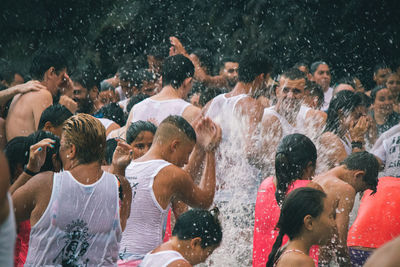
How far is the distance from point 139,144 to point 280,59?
8166 mm

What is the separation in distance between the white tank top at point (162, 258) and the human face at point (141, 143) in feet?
5.04

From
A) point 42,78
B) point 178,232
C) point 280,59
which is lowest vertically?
point 280,59

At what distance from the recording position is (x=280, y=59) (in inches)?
497

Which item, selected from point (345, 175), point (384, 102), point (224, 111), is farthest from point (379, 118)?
point (345, 175)

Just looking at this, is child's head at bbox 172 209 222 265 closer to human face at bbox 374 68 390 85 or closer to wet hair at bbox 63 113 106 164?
wet hair at bbox 63 113 106 164

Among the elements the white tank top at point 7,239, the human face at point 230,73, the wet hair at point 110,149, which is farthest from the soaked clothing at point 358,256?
the human face at point 230,73

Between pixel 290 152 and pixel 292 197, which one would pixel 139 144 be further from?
pixel 292 197

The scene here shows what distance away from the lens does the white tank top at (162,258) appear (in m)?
3.40

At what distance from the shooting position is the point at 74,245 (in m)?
3.36

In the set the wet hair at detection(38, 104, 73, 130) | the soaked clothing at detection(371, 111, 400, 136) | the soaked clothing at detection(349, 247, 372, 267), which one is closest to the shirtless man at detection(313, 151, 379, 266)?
the soaked clothing at detection(349, 247, 372, 267)

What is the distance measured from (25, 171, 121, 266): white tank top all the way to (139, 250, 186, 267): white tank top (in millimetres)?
236

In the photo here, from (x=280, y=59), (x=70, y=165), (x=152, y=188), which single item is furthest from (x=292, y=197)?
(x=280, y=59)

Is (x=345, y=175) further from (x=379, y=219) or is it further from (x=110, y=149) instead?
(x=110, y=149)

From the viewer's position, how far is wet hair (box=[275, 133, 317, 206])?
4.24m
